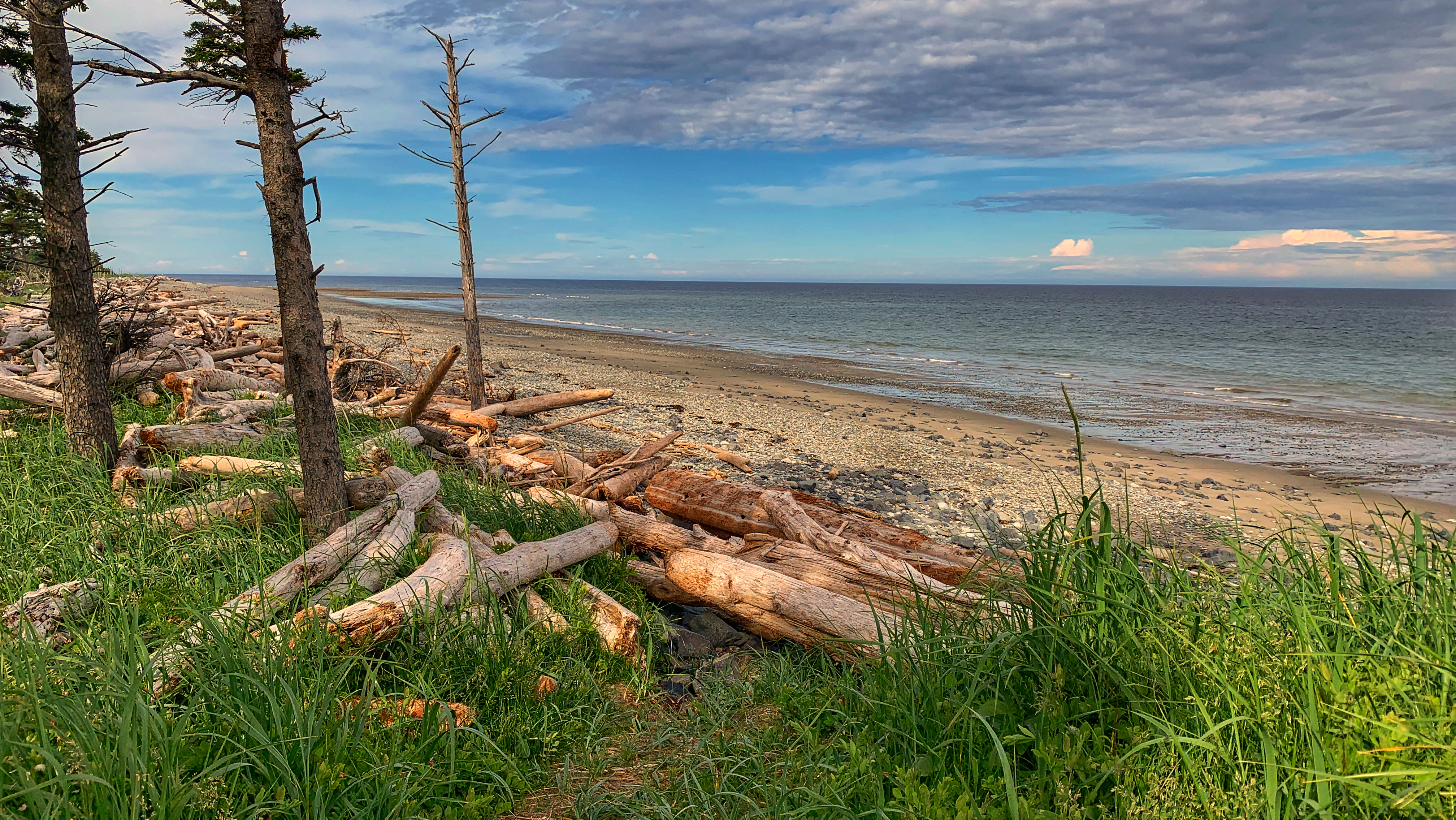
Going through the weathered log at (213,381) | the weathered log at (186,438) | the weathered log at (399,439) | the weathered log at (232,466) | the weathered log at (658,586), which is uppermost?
the weathered log at (213,381)

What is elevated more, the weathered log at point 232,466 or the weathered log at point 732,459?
the weathered log at point 232,466

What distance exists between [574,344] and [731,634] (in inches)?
1155

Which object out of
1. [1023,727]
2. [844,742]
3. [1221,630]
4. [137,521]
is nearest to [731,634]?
[844,742]

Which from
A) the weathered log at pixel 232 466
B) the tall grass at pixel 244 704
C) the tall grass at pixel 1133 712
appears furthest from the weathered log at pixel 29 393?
the tall grass at pixel 1133 712

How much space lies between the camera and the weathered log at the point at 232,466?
6.05 meters

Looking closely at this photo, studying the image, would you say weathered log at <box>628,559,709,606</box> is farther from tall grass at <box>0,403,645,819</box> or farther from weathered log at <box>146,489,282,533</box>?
weathered log at <box>146,489,282,533</box>

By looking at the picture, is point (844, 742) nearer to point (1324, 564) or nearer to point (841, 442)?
point (1324, 564)

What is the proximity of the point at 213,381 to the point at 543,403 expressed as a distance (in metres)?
4.59

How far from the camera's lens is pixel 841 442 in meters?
13.4

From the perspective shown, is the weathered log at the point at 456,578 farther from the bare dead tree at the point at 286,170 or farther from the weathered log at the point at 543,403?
the weathered log at the point at 543,403

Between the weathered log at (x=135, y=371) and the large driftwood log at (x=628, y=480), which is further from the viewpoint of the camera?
the weathered log at (x=135, y=371)

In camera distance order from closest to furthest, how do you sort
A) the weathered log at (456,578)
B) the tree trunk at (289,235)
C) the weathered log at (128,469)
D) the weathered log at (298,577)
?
the weathered log at (298,577)
the weathered log at (456,578)
the tree trunk at (289,235)
the weathered log at (128,469)

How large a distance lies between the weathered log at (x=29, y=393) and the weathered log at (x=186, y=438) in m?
2.40

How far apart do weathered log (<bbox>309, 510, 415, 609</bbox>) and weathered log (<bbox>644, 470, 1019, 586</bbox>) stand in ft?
8.95
